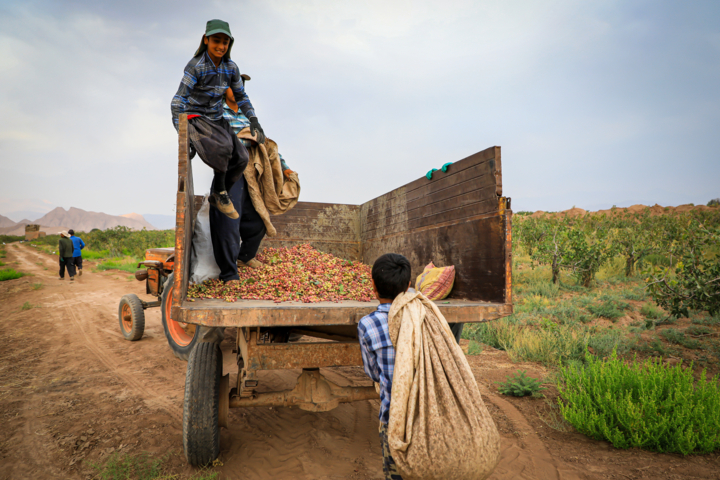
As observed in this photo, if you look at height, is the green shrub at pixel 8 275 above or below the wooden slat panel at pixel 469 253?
below

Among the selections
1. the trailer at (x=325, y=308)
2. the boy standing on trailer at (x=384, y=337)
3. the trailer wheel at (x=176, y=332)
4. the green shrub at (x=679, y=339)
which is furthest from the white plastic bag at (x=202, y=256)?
the green shrub at (x=679, y=339)

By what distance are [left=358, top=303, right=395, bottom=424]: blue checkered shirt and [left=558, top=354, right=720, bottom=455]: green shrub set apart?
80.0 inches

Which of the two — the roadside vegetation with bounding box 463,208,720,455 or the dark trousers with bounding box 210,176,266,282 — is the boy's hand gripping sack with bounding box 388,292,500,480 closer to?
the dark trousers with bounding box 210,176,266,282

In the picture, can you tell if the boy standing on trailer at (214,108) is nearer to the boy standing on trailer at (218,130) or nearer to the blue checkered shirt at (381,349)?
the boy standing on trailer at (218,130)

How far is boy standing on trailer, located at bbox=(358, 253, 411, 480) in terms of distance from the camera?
1.49m

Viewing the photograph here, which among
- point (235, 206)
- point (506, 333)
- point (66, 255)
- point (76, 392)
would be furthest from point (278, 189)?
point (66, 255)

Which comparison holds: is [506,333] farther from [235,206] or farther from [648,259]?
[648,259]

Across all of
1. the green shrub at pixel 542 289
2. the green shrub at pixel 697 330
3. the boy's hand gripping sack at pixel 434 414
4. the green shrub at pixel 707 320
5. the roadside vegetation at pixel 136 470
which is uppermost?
the boy's hand gripping sack at pixel 434 414

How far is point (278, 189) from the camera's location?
314 cm

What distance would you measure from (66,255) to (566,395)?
13708 millimetres

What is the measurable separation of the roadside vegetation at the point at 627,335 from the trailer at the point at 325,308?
138cm

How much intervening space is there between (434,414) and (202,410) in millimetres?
1447

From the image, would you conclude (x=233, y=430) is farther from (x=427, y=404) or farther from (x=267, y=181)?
(x=427, y=404)

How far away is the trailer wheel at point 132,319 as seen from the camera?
18.2 feet
